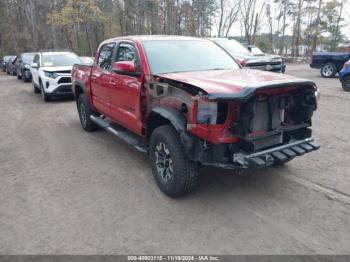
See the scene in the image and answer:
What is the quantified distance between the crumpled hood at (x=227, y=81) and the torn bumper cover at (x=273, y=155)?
713 millimetres

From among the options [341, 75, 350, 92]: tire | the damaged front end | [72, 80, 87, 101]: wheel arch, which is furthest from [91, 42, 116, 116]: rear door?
[341, 75, 350, 92]: tire

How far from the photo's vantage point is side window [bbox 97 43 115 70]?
5.61 m

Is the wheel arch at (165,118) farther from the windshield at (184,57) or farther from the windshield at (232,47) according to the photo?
the windshield at (232,47)

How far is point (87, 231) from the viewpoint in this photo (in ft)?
11.1

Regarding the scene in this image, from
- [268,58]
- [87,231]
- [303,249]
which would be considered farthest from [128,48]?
[268,58]

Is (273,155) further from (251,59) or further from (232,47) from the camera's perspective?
(232,47)

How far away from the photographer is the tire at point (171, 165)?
371 centimetres

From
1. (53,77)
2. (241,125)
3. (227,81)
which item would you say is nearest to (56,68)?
(53,77)

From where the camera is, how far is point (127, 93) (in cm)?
479

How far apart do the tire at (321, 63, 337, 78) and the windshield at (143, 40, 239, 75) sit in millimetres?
12978

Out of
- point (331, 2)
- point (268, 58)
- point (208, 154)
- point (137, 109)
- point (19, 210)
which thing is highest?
point (331, 2)

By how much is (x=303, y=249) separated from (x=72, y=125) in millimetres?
6383

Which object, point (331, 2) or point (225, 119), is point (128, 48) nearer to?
point (225, 119)

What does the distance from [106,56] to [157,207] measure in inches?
125
